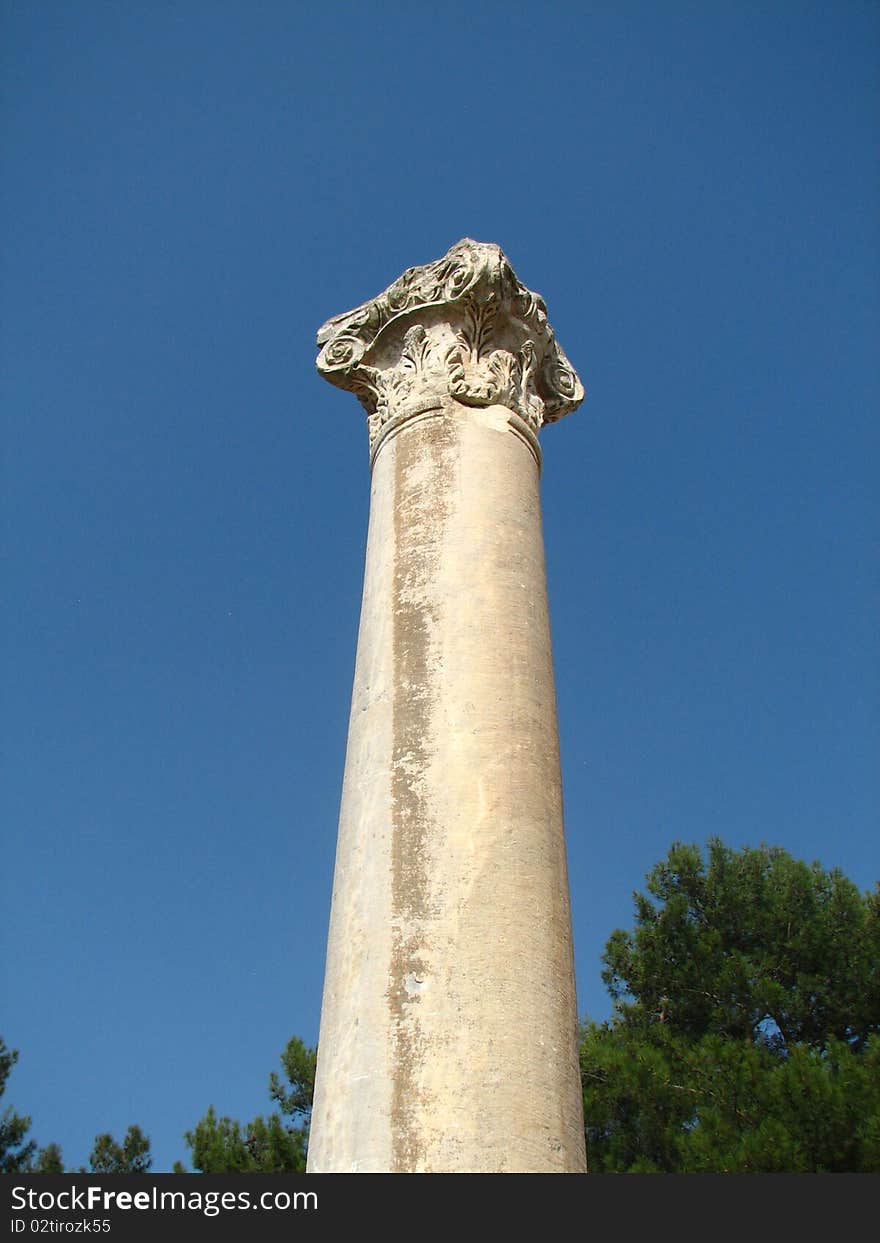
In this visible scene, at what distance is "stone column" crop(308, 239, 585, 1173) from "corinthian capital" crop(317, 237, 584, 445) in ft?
0.08

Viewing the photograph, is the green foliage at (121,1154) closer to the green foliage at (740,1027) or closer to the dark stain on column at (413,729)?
the green foliage at (740,1027)

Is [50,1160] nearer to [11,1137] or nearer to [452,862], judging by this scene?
[11,1137]

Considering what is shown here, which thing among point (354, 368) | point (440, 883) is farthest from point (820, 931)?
point (440, 883)

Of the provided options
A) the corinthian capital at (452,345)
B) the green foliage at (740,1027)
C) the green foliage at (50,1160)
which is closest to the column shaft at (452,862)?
the corinthian capital at (452,345)

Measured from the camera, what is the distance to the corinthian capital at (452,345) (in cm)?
698

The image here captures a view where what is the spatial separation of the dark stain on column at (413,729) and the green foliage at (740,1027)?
30.8 ft

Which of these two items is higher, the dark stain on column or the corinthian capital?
the corinthian capital

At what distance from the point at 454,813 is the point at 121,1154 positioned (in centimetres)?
2052

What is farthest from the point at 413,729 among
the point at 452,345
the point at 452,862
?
the point at 452,345

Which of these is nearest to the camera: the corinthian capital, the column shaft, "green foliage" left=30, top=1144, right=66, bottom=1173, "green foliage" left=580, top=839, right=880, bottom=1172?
the column shaft

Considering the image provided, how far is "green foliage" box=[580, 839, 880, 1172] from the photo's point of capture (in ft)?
42.0

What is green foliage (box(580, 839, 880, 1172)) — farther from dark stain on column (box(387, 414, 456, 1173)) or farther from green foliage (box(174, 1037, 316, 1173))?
dark stain on column (box(387, 414, 456, 1173))

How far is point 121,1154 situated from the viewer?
866 inches

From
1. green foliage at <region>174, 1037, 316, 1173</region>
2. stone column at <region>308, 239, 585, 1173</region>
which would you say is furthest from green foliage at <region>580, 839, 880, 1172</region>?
stone column at <region>308, 239, 585, 1173</region>
